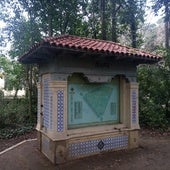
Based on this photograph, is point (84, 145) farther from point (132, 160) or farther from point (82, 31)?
point (82, 31)

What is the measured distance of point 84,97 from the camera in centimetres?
680

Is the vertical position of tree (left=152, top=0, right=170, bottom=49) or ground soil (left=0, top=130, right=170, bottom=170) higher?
tree (left=152, top=0, right=170, bottom=49)

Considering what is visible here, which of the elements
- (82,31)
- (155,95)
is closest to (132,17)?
(82,31)

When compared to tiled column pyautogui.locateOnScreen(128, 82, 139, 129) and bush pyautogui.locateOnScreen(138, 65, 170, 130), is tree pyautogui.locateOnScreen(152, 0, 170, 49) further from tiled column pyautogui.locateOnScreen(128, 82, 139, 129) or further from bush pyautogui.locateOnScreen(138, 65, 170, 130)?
tiled column pyautogui.locateOnScreen(128, 82, 139, 129)

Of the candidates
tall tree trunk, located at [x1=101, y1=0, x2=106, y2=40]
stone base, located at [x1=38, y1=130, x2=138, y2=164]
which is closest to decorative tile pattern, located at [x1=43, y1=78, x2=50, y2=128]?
stone base, located at [x1=38, y1=130, x2=138, y2=164]

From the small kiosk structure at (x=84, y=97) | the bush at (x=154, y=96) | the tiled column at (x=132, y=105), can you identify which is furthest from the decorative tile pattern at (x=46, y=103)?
the bush at (x=154, y=96)

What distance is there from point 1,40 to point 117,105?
9031mm

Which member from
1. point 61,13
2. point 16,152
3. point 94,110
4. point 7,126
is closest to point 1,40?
point 61,13

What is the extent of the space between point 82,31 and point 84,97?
872cm

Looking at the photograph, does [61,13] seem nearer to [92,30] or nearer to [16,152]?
[92,30]

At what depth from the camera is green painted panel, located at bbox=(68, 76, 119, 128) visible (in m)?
6.60

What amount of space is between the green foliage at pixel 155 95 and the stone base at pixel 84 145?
4026 mm

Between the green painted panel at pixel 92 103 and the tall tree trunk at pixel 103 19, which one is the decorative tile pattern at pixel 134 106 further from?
the tall tree trunk at pixel 103 19

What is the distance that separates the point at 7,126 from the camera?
11961 mm
